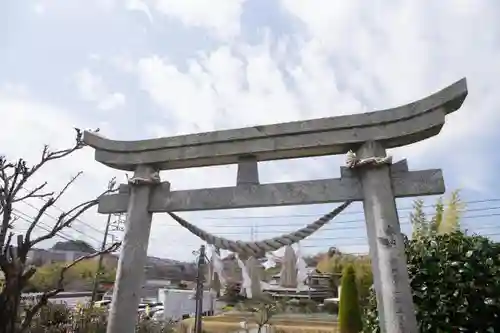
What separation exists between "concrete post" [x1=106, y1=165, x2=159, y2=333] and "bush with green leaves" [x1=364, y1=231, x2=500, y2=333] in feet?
9.89

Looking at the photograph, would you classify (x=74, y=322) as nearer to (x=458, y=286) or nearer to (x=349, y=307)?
(x=349, y=307)

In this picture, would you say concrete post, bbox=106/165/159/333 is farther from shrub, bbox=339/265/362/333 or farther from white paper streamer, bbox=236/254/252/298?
shrub, bbox=339/265/362/333

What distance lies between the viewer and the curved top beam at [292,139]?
10.6 feet

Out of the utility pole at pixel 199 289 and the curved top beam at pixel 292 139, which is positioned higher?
the curved top beam at pixel 292 139

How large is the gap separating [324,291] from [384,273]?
13922 mm

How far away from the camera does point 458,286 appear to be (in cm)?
386

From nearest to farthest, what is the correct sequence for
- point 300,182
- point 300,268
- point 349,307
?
1. point 300,182
2. point 300,268
3. point 349,307

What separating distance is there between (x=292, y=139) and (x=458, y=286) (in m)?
2.38

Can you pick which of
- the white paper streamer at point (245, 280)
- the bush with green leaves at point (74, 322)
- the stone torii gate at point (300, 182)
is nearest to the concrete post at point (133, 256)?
the stone torii gate at point (300, 182)

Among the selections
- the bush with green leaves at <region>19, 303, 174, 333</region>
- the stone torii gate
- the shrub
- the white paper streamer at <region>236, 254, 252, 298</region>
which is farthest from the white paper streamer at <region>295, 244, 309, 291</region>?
the bush with green leaves at <region>19, 303, 174, 333</region>

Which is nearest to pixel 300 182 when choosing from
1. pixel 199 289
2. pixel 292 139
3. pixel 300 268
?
pixel 292 139

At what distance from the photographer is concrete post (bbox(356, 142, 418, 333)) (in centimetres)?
283

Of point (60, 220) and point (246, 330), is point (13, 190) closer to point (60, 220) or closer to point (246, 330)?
point (60, 220)

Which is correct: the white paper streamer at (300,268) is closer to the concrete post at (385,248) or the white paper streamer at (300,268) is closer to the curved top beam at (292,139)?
the concrete post at (385,248)
